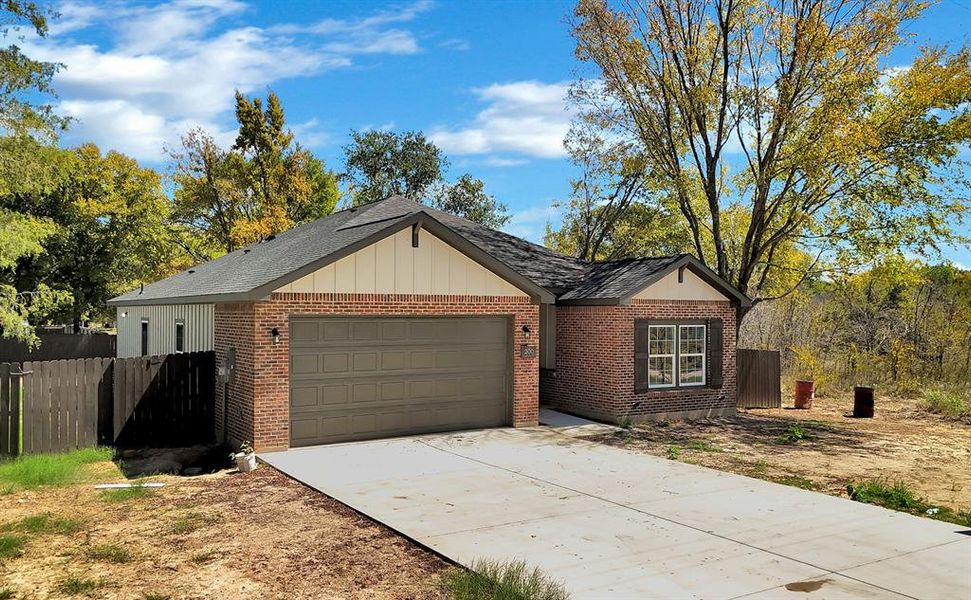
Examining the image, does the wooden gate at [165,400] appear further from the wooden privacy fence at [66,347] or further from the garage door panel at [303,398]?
the wooden privacy fence at [66,347]

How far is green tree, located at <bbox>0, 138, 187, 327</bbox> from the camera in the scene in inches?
1308

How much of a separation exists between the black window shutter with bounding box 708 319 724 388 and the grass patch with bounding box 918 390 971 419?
6.58 meters

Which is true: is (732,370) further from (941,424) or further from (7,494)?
(7,494)

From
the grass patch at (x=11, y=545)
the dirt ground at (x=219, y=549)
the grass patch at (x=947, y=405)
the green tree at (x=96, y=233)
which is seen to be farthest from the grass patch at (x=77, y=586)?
the green tree at (x=96, y=233)

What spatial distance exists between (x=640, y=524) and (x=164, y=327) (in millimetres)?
13599

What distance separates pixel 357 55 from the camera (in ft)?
66.2

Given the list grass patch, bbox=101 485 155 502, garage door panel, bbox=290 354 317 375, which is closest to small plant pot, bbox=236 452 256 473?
grass patch, bbox=101 485 155 502

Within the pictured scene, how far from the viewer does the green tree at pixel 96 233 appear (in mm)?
33219

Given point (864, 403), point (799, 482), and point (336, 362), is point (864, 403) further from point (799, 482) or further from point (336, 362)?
point (336, 362)

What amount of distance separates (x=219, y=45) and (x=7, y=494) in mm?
9737

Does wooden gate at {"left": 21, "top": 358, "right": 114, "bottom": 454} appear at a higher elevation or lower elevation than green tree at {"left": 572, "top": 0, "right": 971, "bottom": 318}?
lower

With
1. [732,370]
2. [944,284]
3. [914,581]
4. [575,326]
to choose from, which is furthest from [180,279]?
[944,284]

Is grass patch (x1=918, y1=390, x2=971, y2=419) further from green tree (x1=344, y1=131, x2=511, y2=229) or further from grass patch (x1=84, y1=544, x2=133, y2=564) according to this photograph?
green tree (x1=344, y1=131, x2=511, y2=229)

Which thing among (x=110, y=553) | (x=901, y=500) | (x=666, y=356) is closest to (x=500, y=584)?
(x=110, y=553)
